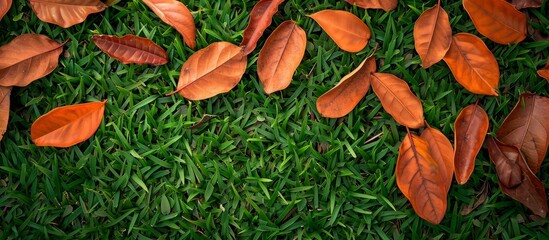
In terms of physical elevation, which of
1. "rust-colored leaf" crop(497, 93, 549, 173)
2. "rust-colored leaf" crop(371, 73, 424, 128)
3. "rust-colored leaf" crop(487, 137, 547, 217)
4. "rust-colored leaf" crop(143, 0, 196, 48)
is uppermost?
"rust-colored leaf" crop(143, 0, 196, 48)

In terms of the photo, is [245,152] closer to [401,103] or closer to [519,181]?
[401,103]

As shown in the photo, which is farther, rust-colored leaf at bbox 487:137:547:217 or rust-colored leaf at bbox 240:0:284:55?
rust-colored leaf at bbox 240:0:284:55

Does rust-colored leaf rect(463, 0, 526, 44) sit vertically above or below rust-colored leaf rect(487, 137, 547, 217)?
above

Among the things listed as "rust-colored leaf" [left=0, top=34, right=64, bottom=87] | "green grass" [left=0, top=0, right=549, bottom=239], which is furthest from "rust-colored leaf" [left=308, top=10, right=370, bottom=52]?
"rust-colored leaf" [left=0, top=34, right=64, bottom=87]

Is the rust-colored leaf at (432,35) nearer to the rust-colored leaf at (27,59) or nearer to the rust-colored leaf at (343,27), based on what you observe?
the rust-colored leaf at (343,27)

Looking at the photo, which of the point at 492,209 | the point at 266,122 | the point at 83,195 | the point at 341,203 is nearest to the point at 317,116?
the point at 266,122

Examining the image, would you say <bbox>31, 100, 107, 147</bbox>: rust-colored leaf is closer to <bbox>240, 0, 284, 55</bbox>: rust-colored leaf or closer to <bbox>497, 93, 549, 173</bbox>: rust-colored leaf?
<bbox>240, 0, 284, 55</bbox>: rust-colored leaf

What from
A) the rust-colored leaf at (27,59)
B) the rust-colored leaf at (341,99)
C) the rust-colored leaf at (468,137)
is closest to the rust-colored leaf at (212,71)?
the rust-colored leaf at (341,99)
